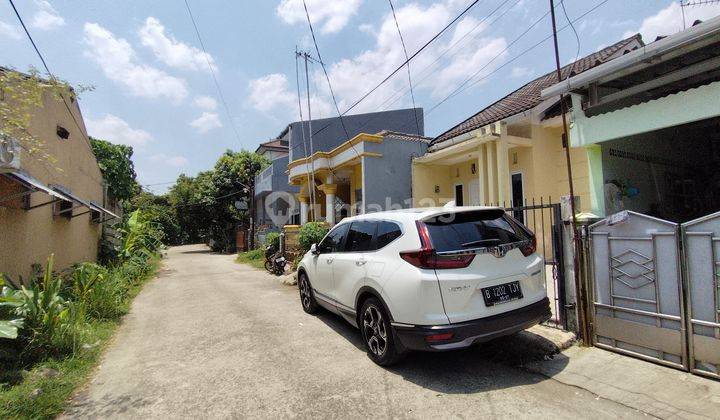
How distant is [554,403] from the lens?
3.15m

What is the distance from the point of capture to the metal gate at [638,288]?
3.58 m

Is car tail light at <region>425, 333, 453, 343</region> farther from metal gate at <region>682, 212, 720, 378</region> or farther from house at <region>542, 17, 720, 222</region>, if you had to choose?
house at <region>542, 17, 720, 222</region>

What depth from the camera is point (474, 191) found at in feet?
38.2

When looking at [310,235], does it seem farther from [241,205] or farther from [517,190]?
[241,205]

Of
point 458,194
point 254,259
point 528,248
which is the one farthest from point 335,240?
point 254,259

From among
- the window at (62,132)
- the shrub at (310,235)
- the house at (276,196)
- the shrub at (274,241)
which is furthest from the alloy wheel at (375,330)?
the house at (276,196)

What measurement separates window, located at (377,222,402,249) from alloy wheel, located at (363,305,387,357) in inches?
29.3

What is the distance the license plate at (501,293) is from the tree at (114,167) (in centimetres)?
1786

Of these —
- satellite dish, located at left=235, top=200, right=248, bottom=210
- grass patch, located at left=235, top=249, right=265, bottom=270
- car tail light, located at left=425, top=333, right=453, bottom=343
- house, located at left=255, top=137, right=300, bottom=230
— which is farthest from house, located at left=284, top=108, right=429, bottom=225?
satellite dish, located at left=235, top=200, right=248, bottom=210

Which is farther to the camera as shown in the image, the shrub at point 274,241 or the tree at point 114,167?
the tree at point 114,167

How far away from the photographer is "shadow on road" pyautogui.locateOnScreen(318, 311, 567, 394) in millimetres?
3564

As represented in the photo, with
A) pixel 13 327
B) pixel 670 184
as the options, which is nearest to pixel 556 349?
pixel 670 184

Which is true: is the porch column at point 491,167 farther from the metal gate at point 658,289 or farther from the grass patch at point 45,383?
the grass patch at point 45,383

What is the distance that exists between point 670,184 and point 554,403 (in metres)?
5.47
